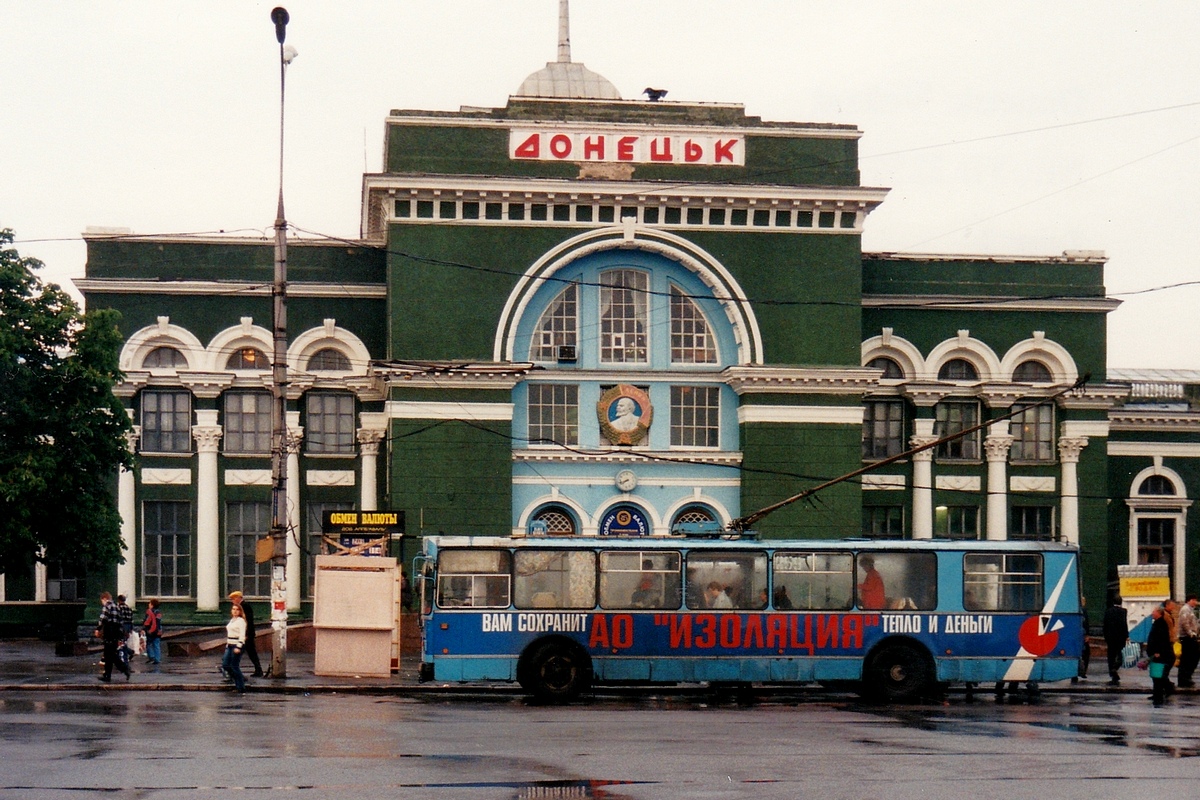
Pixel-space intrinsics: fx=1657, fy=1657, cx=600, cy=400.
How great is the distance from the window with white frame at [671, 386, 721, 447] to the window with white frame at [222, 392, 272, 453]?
10.9 m

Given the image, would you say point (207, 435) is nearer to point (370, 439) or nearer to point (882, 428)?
point (370, 439)

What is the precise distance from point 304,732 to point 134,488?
84.0 feet

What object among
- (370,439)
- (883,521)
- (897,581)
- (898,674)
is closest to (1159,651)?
(898,674)

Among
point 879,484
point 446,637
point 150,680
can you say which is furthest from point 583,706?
point 879,484

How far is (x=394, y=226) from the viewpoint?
4038 centimetres

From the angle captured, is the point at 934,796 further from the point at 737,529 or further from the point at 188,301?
the point at 188,301

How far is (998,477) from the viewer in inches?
1763

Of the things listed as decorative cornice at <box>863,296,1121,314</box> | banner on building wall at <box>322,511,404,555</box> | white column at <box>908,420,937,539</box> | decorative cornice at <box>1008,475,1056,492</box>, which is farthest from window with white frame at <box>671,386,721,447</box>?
banner on building wall at <box>322,511,404,555</box>

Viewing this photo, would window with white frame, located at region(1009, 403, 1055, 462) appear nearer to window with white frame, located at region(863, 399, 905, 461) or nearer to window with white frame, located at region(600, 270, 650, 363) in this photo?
window with white frame, located at region(863, 399, 905, 461)

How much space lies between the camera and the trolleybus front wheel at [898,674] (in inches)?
1046

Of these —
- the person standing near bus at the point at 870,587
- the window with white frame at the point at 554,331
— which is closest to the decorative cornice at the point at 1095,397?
the window with white frame at the point at 554,331

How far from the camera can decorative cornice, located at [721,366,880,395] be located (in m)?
40.8

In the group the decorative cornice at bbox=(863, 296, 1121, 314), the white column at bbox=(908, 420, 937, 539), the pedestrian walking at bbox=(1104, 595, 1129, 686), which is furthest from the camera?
the white column at bbox=(908, 420, 937, 539)

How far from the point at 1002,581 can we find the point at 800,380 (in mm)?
14656
